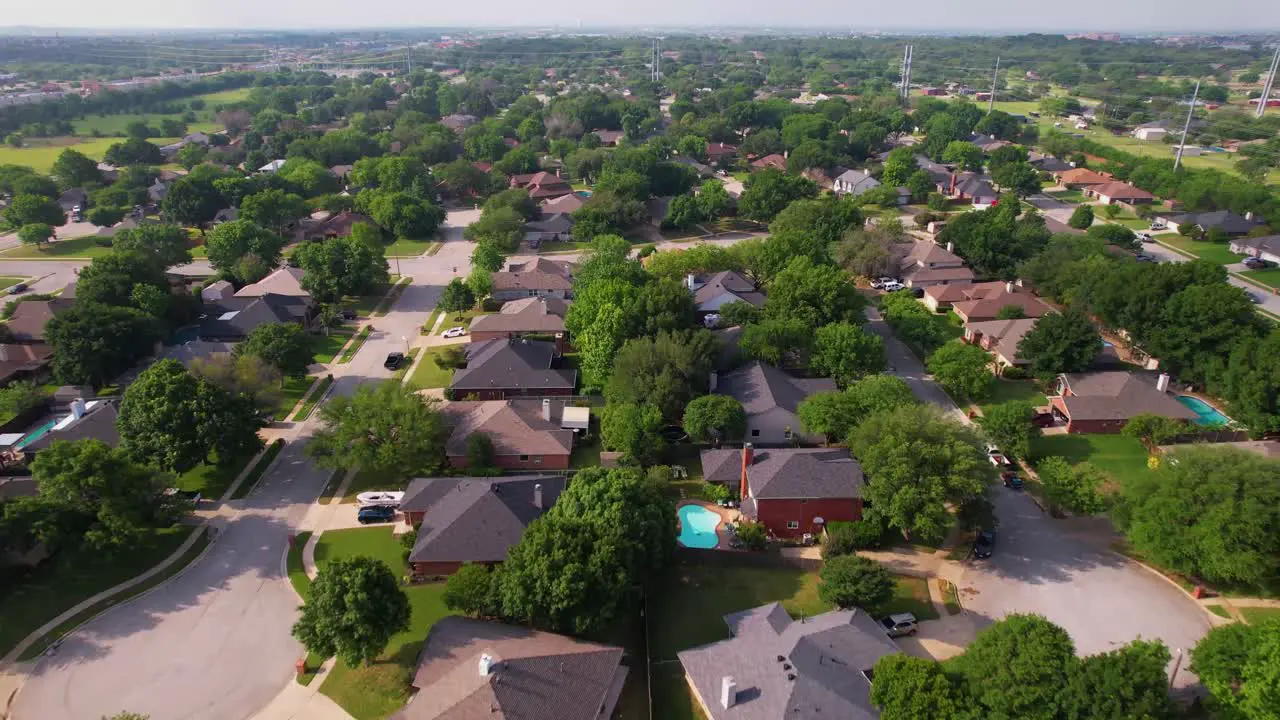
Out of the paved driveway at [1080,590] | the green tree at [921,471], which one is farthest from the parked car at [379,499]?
the paved driveway at [1080,590]

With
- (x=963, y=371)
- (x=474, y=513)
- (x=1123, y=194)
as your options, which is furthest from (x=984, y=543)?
(x=1123, y=194)

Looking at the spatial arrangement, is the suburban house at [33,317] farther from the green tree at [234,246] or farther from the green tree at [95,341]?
the green tree at [234,246]

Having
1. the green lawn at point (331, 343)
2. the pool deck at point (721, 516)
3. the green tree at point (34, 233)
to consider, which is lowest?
the pool deck at point (721, 516)

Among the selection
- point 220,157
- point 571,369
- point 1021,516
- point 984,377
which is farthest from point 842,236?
point 220,157

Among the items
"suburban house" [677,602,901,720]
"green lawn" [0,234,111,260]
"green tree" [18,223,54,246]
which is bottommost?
"suburban house" [677,602,901,720]

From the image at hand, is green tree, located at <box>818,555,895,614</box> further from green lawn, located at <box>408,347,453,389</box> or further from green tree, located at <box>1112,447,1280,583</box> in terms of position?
green lawn, located at <box>408,347,453,389</box>

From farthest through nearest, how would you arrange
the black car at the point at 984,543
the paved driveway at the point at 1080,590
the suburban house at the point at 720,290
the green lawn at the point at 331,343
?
the suburban house at the point at 720,290
the green lawn at the point at 331,343
the black car at the point at 984,543
the paved driveway at the point at 1080,590

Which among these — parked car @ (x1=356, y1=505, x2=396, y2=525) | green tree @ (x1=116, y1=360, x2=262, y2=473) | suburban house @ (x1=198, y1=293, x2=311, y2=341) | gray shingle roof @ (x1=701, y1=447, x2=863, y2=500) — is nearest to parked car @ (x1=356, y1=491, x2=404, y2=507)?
parked car @ (x1=356, y1=505, x2=396, y2=525)
